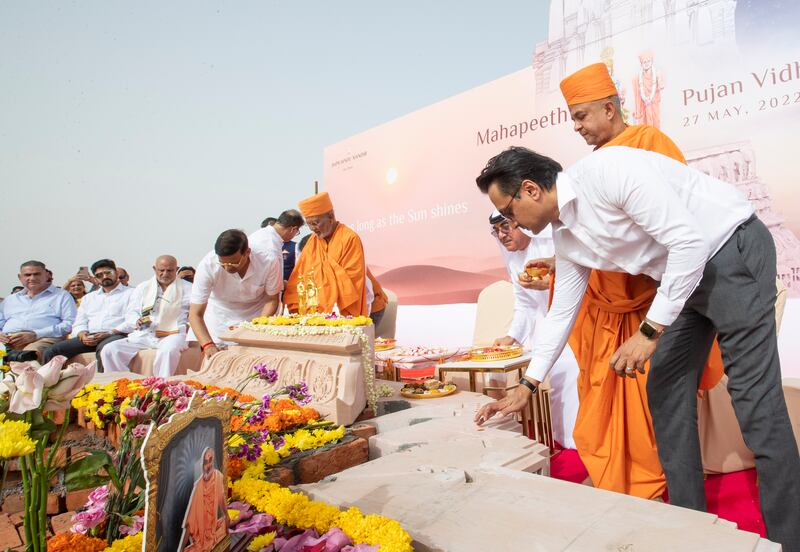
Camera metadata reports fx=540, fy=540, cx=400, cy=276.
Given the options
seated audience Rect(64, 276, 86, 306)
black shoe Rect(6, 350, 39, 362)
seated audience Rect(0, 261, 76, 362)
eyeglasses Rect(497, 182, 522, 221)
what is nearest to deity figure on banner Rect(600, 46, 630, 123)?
eyeglasses Rect(497, 182, 522, 221)

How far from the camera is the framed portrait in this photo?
0.87 m

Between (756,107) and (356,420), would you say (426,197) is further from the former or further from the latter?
(356,420)

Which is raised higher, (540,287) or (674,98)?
(674,98)

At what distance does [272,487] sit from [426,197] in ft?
22.1

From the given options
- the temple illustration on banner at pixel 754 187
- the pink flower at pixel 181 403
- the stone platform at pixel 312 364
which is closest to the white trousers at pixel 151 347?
the stone platform at pixel 312 364

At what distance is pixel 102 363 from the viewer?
5.23 m

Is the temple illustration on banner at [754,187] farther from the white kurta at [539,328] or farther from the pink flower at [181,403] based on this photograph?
the pink flower at [181,403]

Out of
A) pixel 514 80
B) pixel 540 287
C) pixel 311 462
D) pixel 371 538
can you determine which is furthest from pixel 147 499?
pixel 514 80

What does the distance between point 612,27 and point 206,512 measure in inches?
225

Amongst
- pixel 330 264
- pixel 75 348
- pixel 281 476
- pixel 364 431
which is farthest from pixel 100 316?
pixel 281 476

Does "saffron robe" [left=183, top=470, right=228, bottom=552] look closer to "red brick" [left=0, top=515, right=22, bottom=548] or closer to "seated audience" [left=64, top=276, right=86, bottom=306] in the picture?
"red brick" [left=0, top=515, right=22, bottom=548]

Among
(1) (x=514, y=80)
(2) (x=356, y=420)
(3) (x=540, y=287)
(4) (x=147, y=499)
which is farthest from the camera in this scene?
(1) (x=514, y=80)

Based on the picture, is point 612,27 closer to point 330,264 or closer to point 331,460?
point 330,264

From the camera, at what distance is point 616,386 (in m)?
2.31
